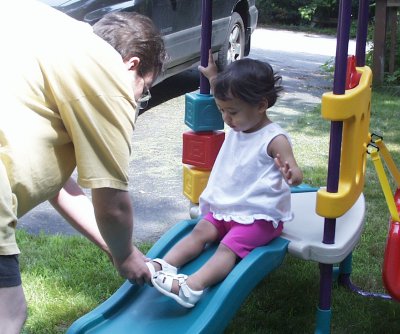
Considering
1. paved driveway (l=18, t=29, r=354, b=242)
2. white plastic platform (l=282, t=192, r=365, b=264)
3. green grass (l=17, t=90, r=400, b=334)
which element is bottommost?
paved driveway (l=18, t=29, r=354, b=242)

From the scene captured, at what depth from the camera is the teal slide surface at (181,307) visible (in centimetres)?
238

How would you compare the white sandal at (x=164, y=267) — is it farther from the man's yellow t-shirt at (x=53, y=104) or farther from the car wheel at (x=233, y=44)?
the car wheel at (x=233, y=44)

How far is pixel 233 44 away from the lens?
7.89 m

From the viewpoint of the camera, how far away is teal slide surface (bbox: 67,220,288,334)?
2383mm

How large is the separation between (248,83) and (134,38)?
0.83m

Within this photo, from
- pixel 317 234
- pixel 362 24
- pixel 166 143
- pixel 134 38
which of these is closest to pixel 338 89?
pixel 317 234

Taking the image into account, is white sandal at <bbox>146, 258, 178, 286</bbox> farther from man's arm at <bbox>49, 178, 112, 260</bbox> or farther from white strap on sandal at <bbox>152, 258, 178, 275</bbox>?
man's arm at <bbox>49, 178, 112, 260</bbox>

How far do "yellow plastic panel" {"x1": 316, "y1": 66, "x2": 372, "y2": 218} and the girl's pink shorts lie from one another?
0.73ft

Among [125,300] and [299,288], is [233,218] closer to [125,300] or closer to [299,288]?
[125,300]

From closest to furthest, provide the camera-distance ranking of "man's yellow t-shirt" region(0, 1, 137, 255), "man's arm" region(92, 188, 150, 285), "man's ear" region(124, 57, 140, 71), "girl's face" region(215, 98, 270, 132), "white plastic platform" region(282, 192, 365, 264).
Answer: "man's yellow t-shirt" region(0, 1, 137, 255) → "man's arm" region(92, 188, 150, 285) → "man's ear" region(124, 57, 140, 71) → "white plastic platform" region(282, 192, 365, 264) → "girl's face" region(215, 98, 270, 132)

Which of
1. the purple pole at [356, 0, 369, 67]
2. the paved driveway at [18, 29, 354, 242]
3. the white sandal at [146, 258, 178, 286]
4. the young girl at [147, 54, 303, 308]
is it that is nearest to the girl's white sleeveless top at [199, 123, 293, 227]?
the young girl at [147, 54, 303, 308]

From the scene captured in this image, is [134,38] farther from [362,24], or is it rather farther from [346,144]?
[362,24]

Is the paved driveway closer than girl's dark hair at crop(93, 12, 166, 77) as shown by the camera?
No

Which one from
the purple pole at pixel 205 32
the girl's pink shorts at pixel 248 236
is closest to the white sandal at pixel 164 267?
the girl's pink shorts at pixel 248 236
